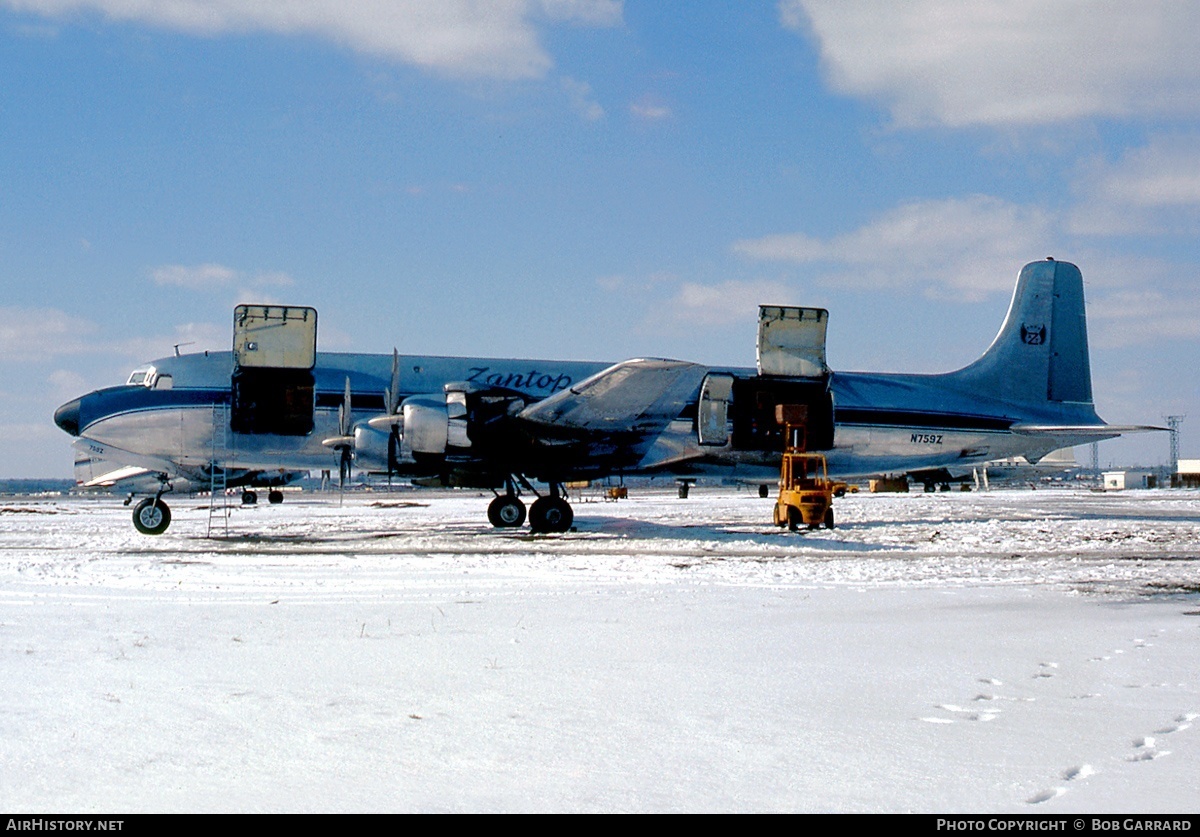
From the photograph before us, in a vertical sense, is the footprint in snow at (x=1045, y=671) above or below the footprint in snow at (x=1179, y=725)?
below

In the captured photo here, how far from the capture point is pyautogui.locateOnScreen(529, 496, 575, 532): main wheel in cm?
2220

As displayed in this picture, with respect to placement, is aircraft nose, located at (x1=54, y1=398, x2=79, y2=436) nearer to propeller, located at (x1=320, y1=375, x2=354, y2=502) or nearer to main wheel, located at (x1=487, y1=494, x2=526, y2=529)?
propeller, located at (x1=320, y1=375, x2=354, y2=502)

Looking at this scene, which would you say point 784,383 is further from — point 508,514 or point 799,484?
point 508,514

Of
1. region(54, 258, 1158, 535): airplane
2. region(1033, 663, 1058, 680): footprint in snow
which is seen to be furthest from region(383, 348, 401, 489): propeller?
region(1033, 663, 1058, 680): footprint in snow

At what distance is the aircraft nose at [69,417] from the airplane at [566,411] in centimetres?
4

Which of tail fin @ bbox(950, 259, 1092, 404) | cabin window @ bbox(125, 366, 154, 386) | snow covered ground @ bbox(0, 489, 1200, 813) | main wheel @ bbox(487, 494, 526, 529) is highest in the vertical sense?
tail fin @ bbox(950, 259, 1092, 404)

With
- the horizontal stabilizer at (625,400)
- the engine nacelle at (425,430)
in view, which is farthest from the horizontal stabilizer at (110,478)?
the horizontal stabilizer at (625,400)

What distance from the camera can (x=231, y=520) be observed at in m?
29.8

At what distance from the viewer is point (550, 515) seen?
2227 cm

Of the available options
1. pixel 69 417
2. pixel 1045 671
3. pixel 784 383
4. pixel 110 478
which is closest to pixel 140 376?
pixel 69 417

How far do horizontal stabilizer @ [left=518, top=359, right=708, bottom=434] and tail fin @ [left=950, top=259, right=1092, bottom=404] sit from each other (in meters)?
12.4

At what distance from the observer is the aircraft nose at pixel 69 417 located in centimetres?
2442

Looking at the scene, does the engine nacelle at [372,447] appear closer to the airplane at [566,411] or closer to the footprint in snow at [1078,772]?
the airplane at [566,411]
